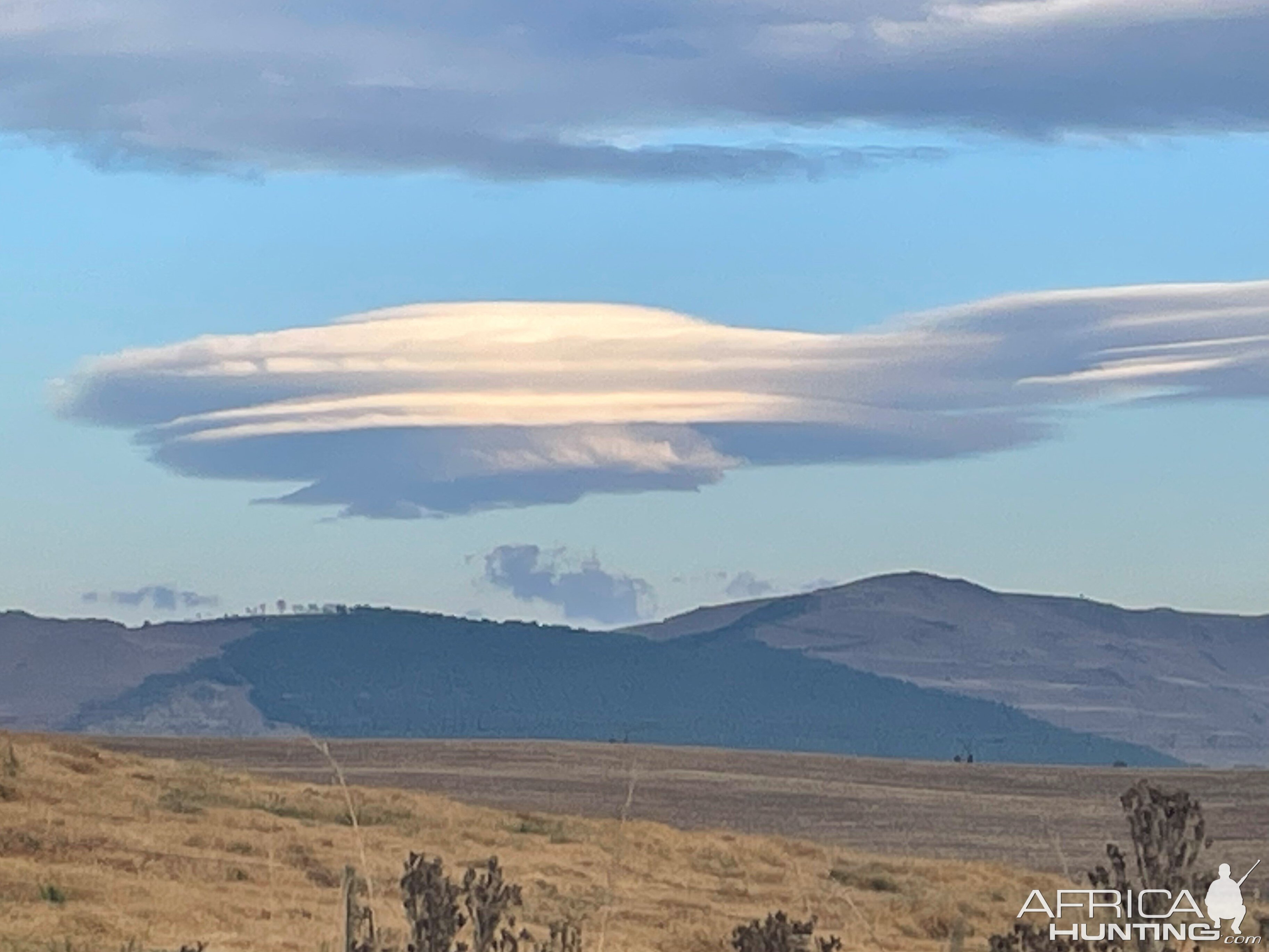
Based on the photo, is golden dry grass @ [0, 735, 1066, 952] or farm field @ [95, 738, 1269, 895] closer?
golden dry grass @ [0, 735, 1066, 952]

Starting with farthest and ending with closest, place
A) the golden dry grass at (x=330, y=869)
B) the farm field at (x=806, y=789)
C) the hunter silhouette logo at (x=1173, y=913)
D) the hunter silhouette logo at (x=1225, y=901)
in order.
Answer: the farm field at (x=806, y=789) < the golden dry grass at (x=330, y=869) < the hunter silhouette logo at (x=1225, y=901) < the hunter silhouette logo at (x=1173, y=913)

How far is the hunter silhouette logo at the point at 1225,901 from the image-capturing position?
31.8ft

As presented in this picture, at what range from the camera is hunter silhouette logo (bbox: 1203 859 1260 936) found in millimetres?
9680

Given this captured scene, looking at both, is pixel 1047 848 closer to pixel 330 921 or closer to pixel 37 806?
pixel 37 806

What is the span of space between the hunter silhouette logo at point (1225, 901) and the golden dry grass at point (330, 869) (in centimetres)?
608

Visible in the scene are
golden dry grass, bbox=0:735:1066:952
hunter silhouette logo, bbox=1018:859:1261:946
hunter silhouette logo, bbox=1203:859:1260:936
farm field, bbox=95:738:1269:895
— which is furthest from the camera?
farm field, bbox=95:738:1269:895

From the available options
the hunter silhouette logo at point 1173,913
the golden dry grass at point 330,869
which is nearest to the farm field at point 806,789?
the golden dry grass at point 330,869

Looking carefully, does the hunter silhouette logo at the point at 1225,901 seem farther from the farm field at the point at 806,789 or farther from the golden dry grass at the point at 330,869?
the farm field at the point at 806,789

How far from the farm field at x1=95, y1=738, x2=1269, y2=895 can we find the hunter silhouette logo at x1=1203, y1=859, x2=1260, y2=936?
1136 inches

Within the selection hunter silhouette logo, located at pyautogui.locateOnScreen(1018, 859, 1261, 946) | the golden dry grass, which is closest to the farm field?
the golden dry grass

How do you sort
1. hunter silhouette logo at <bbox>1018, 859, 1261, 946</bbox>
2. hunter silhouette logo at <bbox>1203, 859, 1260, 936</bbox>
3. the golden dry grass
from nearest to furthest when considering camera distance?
1. hunter silhouette logo at <bbox>1018, 859, 1261, 946</bbox>
2. hunter silhouette logo at <bbox>1203, 859, 1260, 936</bbox>
3. the golden dry grass

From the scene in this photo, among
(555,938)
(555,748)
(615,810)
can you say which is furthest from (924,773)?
(555,938)

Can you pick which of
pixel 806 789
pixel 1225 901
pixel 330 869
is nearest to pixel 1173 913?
pixel 1225 901

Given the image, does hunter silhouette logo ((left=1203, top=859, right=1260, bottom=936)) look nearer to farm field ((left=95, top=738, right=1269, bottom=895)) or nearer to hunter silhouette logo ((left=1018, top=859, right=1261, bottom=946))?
hunter silhouette logo ((left=1018, top=859, right=1261, bottom=946))
